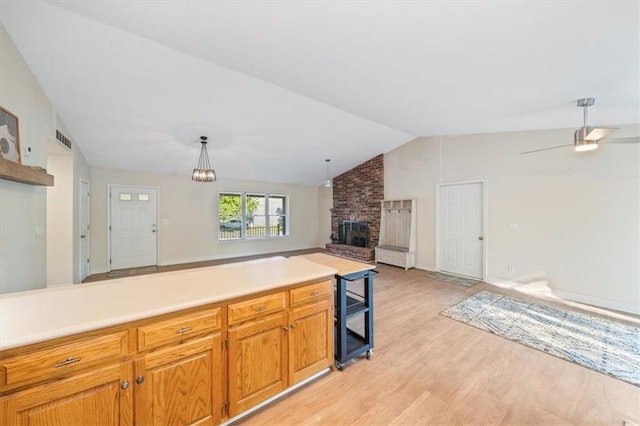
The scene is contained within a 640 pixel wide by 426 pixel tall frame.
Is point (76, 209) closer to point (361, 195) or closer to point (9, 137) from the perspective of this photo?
point (9, 137)

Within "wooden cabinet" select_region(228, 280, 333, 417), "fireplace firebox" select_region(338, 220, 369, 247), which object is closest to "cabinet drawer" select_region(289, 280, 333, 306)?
"wooden cabinet" select_region(228, 280, 333, 417)

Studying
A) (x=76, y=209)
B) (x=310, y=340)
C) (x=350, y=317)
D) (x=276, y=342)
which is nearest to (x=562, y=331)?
(x=350, y=317)

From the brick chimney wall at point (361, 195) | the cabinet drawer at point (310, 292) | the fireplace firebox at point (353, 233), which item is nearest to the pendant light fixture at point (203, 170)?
the cabinet drawer at point (310, 292)

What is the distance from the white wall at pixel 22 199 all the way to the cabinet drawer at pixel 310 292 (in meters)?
2.38

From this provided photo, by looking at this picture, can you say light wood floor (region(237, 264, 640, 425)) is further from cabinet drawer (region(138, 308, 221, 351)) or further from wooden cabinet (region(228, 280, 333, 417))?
cabinet drawer (region(138, 308, 221, 351))

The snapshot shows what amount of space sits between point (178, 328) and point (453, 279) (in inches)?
202

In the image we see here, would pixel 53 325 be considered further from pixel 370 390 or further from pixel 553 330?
pixel 553 330

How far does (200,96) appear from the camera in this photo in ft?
12.0

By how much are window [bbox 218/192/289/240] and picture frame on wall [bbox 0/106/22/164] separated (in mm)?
4752

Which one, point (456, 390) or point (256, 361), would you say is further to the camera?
point (456, 390)

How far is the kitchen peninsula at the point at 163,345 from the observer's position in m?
1.13

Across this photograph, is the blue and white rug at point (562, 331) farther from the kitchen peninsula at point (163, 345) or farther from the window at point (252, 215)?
the window at point (252, 215)

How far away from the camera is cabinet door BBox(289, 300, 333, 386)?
6.45 ft

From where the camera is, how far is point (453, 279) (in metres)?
5.11
